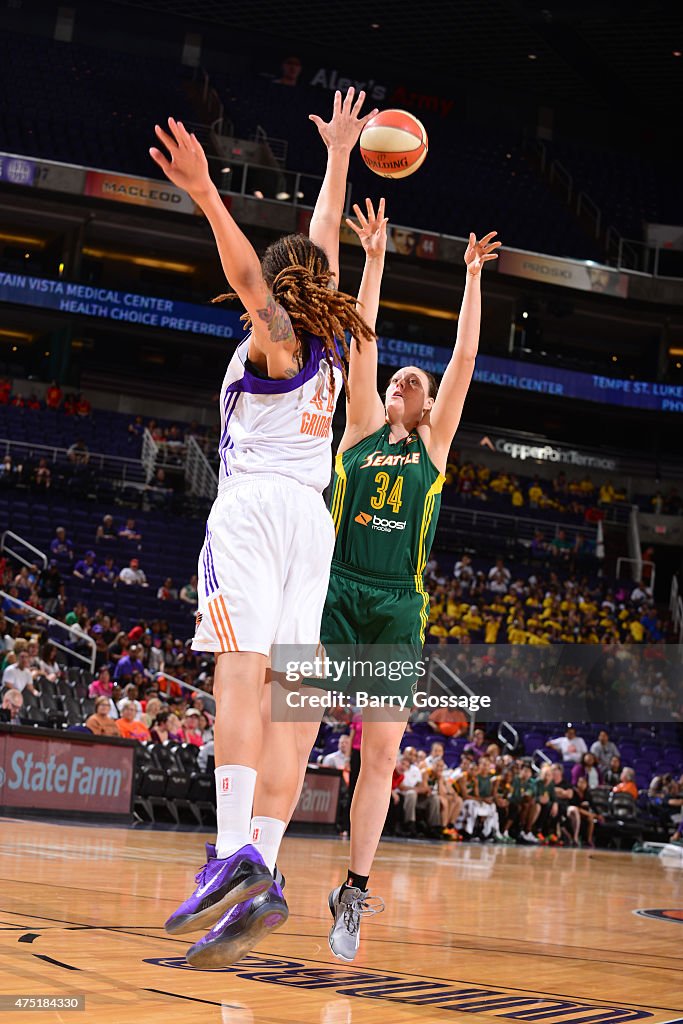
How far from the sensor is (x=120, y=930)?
15.2 feet

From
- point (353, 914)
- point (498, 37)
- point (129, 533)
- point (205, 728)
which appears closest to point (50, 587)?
point (129, 533)

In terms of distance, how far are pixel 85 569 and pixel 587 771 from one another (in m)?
9.49

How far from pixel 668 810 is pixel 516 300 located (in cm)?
1896

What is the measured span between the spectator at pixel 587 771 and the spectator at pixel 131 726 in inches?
328

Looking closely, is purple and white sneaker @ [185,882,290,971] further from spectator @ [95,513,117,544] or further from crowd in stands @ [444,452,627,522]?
crowd in stands @ [444,452,627,522]

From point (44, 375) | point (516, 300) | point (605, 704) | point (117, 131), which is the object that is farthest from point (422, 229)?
point (605, 704)

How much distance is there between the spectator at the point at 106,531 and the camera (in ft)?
76.7

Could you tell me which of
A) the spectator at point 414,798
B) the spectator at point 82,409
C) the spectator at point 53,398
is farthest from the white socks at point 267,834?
the spectator at point 53,398

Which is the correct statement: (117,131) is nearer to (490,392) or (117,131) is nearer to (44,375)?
(44,375)

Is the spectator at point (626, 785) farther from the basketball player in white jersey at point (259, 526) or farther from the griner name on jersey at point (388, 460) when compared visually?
the basketball player in white jersey at point (259, 526)

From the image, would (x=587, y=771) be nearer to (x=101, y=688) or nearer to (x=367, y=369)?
(x=101, y=688)

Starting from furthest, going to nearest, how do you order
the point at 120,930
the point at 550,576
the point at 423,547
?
the point at 550,576 < the point at 423,547 < the point at 120,930

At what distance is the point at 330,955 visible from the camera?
4.56 metres

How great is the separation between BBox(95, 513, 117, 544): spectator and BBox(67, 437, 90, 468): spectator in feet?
7.14
